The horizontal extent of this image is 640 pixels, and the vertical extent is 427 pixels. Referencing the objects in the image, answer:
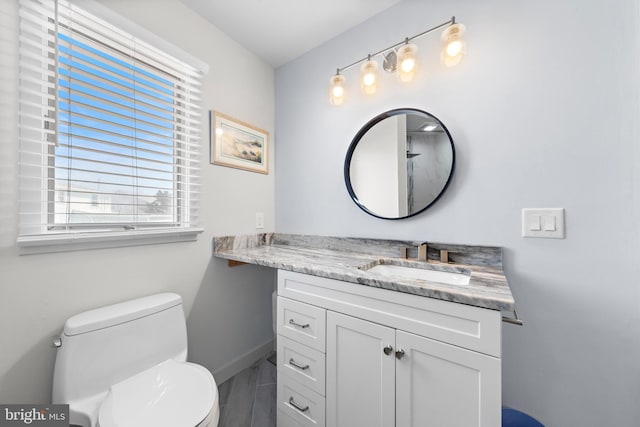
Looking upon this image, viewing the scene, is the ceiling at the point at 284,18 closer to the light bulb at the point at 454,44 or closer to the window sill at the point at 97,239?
the light bulb at the point at 454,44

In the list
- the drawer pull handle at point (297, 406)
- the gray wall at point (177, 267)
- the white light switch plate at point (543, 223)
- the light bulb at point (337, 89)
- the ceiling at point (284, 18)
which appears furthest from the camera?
the light bulb at point (337, 89)

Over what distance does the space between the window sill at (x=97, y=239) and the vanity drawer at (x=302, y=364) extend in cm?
84

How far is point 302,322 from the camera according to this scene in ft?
3.86

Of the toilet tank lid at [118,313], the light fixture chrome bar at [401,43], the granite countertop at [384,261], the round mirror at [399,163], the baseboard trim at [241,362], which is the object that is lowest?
the baseboard trim at [241,362]

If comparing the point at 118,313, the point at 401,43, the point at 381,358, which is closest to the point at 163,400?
the point at 118,313

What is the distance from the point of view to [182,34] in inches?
56.8

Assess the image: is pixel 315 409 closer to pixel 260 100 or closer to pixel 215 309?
pixel 215 309

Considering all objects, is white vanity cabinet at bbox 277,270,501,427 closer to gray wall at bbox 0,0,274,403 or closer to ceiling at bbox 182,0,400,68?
gray wall at bbox 0,0,274,403

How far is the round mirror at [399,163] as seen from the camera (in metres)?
1.33

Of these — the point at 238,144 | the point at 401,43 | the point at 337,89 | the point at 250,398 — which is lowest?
the point at 250,398

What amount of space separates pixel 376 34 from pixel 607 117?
1245 millimetres

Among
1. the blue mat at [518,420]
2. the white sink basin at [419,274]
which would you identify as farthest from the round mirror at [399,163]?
the blue mat at [518,420]

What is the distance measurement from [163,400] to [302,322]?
60cm

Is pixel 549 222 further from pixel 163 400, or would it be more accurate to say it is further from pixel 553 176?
pixel 163 400
